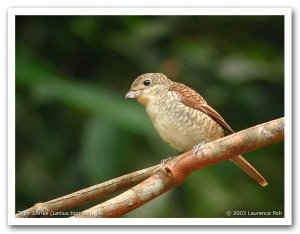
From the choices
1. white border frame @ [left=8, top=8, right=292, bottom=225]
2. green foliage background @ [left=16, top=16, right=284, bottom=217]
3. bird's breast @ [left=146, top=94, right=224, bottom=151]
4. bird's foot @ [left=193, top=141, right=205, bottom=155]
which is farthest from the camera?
green foliage background @ [left=16, top=16, right=284, bottom=217]

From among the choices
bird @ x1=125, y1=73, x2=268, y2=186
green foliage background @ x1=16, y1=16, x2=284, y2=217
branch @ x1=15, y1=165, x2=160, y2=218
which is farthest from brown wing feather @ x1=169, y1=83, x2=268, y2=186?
green foliage background @ x1=16, y1=16, x2=284, y2=217

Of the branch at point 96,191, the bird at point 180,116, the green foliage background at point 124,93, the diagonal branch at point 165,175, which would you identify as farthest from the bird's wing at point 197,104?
the green foliage background at point 124,93

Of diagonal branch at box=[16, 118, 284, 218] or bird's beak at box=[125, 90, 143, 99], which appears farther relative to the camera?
bird's beak at box=[125, 90, 143, 99]

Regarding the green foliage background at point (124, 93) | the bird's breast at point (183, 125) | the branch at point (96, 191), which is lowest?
the branch at point (96, 191)

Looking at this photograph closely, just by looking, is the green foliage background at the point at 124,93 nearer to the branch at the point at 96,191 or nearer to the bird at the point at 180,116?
the bird at the point at 180,116

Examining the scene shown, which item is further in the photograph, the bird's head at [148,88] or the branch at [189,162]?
the bird's head at [148,88]

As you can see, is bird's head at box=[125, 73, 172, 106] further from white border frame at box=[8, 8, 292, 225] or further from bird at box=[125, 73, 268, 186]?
white border frame at box=[8, 8, 292, 225]
